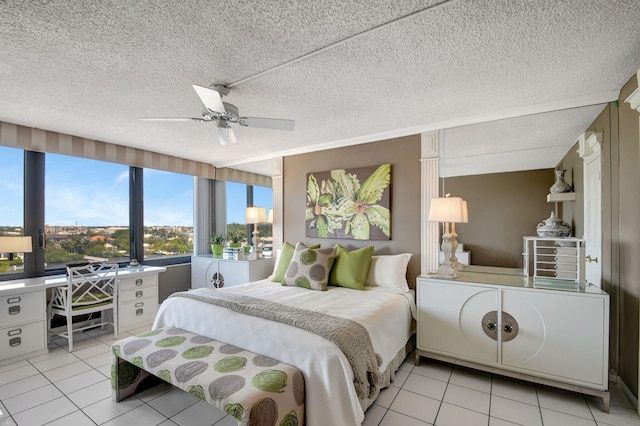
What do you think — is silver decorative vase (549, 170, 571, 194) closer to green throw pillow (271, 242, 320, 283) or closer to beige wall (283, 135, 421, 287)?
beige wall (283, 135, 421, 287)

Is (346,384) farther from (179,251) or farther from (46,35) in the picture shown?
(179,251)

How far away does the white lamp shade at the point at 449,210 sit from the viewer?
2781 mm

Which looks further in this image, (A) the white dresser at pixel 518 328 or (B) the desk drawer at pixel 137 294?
(B) the desk drawer at pixel 137 294

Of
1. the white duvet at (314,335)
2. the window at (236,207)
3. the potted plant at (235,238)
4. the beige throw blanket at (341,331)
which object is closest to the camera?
the white duvet at (314,335)

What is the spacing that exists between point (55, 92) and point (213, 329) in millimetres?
2311

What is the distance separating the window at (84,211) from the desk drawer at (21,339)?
3.29ft

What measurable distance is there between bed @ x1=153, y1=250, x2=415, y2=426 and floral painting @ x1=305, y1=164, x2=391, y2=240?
0.74 meters

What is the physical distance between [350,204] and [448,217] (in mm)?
1258

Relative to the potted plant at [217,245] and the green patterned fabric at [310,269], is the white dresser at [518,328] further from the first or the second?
the potted plant at [217,245]

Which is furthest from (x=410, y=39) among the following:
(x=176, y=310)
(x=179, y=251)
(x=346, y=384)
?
(x=179, y=251)

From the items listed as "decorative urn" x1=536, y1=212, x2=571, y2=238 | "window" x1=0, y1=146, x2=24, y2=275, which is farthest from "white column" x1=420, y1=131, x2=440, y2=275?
"window" x1=0, y1=146, x2=24, y2=275

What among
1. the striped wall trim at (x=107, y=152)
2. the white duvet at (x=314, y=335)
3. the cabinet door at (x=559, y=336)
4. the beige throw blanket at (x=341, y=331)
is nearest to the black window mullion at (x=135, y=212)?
the striped wall trim at (x=107, y=152)

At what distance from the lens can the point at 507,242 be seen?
2.76m

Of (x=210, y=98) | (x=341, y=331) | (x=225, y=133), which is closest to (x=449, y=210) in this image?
(x=341, y=331)
